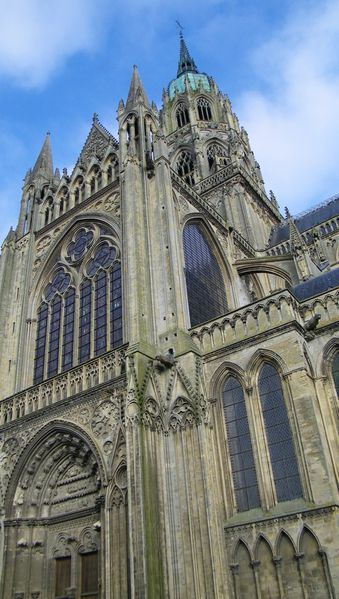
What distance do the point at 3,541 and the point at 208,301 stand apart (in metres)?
9.79

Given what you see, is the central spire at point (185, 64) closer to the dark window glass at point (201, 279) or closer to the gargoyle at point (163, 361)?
the dark window glass at point (201, 279)

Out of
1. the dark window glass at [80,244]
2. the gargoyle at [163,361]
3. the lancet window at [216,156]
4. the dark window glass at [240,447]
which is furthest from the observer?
the lancet window at [216,156]

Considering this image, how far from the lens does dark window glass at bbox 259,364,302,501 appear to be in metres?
12.0

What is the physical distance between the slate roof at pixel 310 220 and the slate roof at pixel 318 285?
37.0ft

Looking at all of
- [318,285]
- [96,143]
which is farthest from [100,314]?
[96,143]

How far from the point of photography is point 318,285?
16438mm

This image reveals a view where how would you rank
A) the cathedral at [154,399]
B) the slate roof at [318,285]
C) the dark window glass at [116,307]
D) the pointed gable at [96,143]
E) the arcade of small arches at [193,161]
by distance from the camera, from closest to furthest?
1. the cathedral at [154,399]
2. the slate roof at [318,285]
3. the dark window glass at [116,307]
4. the pointed gable at [96,143]
5. the arcade of small arches at [193,161]

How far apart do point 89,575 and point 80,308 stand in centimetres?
865

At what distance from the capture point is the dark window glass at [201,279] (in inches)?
709

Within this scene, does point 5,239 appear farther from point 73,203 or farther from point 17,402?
point 17,402

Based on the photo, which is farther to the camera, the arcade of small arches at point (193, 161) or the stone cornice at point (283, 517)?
the arcade of small arches at point (193, 161)

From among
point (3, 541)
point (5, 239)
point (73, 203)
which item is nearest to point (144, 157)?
point (73, 203)

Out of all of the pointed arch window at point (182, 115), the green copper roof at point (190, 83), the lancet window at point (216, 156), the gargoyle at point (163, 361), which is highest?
the green copper roof at point (190, 83)

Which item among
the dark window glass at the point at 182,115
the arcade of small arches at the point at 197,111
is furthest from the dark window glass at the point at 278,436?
the dark window glass at the point at 182,115
